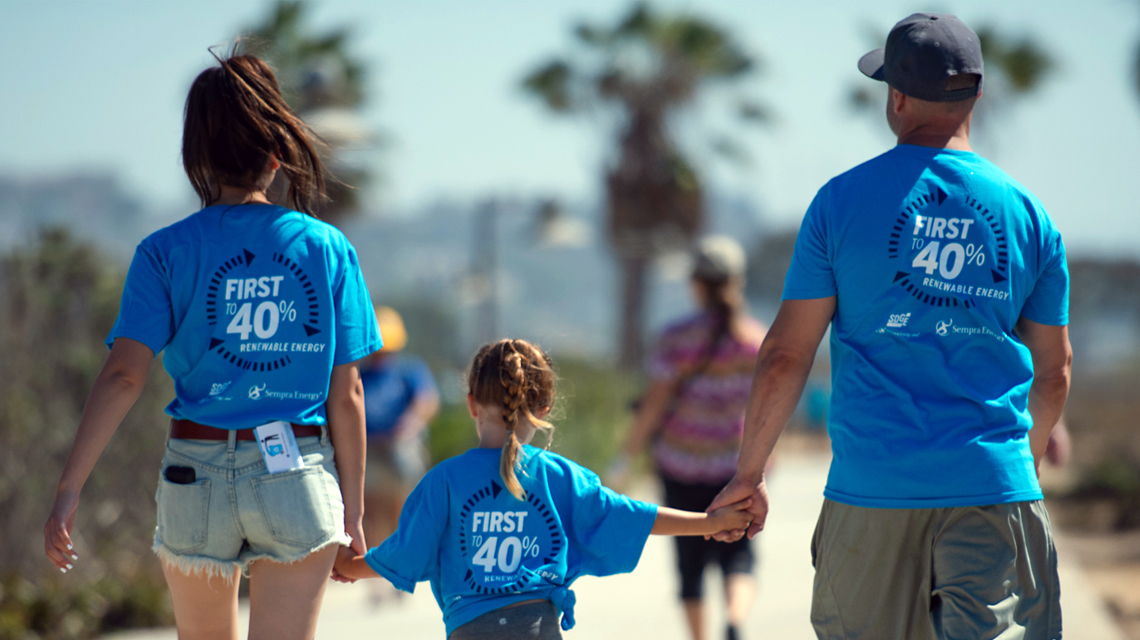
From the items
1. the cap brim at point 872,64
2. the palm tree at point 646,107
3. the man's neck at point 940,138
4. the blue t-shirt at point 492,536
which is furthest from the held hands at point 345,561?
the palm tree at point 646,107

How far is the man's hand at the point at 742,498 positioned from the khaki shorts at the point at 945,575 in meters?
0.28

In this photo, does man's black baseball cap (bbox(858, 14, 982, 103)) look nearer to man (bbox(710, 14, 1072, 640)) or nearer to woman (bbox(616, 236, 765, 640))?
man (bbox(710, 14, 1072, 640))

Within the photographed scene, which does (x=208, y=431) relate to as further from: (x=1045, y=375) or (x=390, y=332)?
(x=390, y=332)

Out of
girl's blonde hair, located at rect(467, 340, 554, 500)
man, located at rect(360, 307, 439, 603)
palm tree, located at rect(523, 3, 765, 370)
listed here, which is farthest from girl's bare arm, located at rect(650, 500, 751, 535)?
palm tree, located at rect(523, 3, 765, 370)

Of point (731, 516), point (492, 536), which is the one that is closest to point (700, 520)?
point (731, 516)

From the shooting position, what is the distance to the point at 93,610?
5023 millimetres

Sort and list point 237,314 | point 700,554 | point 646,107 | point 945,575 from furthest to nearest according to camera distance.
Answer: point 646,107 < point 700,554 < point 237,314 < point 945,575

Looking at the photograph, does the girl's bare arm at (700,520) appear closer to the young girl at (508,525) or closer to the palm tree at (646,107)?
the young girl at (508,525)

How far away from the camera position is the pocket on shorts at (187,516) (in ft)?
7.36

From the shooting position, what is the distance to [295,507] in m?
2.27

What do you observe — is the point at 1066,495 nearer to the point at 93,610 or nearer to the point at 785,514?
the point at 785,514

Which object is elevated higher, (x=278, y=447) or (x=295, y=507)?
(x=278, y=447)

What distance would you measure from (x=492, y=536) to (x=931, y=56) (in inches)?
59.2

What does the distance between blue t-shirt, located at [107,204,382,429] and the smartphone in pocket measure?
0.39 ft
